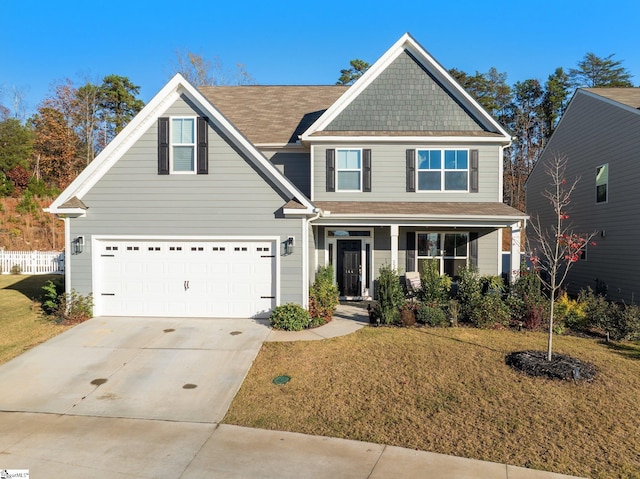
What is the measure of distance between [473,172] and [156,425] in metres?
12.3

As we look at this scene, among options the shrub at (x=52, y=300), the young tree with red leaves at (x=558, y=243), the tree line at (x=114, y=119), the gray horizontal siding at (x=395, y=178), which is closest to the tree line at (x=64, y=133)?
the tree line at (x=114, y=119)

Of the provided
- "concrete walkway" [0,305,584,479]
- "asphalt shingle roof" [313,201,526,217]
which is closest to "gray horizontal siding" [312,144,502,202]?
A: "asphalt shingle roof" [313,201,526,217]

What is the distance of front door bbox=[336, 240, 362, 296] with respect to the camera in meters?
14.4

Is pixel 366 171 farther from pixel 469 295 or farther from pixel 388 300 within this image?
pixel 469 295

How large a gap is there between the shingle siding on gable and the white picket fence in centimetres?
1691

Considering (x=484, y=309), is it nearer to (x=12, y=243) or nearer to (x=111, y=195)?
(x=111, y=195)

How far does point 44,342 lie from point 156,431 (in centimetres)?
567

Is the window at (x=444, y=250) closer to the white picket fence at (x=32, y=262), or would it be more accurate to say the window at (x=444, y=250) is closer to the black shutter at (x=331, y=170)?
the black shutter at (x=331, y=170)

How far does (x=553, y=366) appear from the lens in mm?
7324

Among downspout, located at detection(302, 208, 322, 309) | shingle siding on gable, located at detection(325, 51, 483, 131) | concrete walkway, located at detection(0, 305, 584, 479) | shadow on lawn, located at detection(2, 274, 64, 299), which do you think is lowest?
concrete walkway, located at detection(0, 305, 584, 479)

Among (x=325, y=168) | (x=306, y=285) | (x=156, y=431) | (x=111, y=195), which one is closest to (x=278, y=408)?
(x=156, y=431)

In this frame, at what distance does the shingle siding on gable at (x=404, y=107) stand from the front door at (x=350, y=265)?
4.18 metres

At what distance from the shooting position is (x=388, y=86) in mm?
14219

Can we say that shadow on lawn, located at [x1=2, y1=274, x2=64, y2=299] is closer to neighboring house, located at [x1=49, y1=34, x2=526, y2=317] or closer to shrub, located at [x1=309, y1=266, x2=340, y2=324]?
neighboring house, located at [x1=49, y1=34, x2=526, y2=317]
